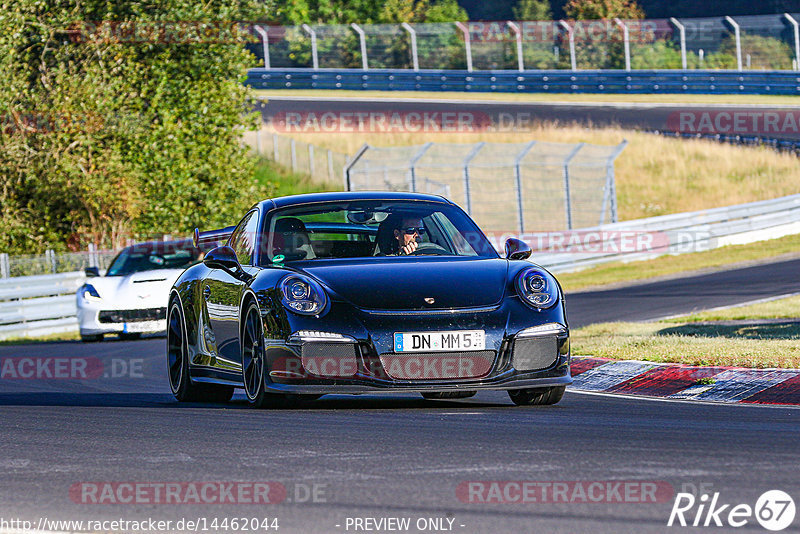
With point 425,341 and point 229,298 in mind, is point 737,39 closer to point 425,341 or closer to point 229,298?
point 229,298

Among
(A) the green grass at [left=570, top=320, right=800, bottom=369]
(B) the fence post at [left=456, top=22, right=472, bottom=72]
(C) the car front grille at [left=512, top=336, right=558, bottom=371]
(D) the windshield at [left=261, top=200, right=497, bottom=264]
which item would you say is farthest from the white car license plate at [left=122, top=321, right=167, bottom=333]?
(B) the fence post at [left=456, top=22, right=472, bottom=72]

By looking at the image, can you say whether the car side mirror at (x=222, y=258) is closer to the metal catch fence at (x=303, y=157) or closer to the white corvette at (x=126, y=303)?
the white corvette at (x=126, y=303)

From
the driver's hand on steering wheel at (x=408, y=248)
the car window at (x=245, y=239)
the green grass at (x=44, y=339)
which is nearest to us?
the driver's hand on steering wheel at (x=408, y=248)

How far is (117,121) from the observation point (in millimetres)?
28656

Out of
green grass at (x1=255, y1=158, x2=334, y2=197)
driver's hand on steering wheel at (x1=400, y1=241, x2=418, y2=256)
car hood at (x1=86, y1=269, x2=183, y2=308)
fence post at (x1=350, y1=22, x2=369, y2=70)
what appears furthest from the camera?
fence post at (x1=350, y1=22, x2=369, y2=70)

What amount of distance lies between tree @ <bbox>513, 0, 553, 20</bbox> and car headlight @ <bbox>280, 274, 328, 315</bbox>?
7405 centimetres

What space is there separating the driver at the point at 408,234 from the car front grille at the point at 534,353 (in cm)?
135

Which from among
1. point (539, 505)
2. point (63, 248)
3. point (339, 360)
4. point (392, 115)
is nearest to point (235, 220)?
point (63, 248)

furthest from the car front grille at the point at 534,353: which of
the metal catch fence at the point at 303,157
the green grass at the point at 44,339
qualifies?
the metal catch fence at the point at 303,157

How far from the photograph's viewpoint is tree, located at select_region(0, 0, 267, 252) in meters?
28.4

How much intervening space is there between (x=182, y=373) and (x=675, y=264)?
20.0 meters

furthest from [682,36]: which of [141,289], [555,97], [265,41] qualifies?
[141,289]

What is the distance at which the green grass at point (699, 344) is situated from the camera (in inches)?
421

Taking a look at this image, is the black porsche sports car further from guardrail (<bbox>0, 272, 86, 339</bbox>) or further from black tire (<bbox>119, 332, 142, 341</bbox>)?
guardrail (<bbox>0, 272, 86, 339</bbox>)
